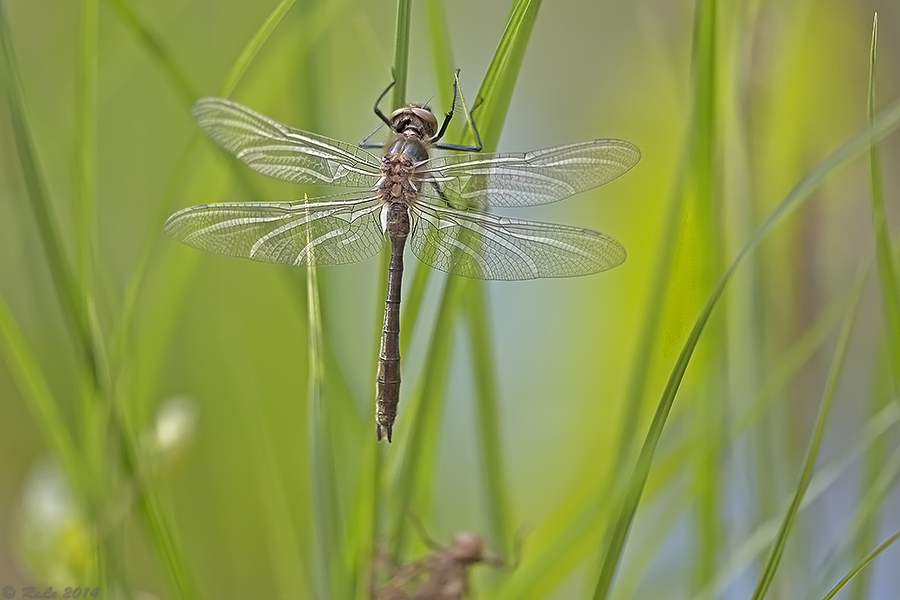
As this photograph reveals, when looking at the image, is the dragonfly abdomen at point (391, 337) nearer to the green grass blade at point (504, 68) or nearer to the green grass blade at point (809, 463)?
the green grass blade at point (504, 68)

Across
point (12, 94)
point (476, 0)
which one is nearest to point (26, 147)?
point (12, 94)

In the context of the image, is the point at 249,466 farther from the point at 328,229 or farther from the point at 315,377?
the point at 315,377

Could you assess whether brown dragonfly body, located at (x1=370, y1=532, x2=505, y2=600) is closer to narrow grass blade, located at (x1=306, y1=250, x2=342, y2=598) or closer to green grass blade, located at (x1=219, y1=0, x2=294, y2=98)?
narrow grass blade, located at (x1=306, y1=250, x2=342, y2=598)

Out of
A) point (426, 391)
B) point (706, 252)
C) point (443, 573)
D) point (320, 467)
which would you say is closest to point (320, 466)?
point (320, 467)

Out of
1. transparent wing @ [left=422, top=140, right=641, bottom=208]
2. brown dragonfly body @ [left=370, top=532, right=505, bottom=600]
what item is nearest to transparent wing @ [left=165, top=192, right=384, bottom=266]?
A: transparent wing @ [left=422, top=140, right=641, bottom=208]

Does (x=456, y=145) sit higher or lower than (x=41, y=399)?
higher

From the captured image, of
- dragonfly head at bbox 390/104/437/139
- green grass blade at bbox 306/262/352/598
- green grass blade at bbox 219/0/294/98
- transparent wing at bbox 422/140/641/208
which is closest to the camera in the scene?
green grass blade at bbox 306/262/352/598

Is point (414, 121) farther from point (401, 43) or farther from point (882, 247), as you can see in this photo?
point (882, 247)
